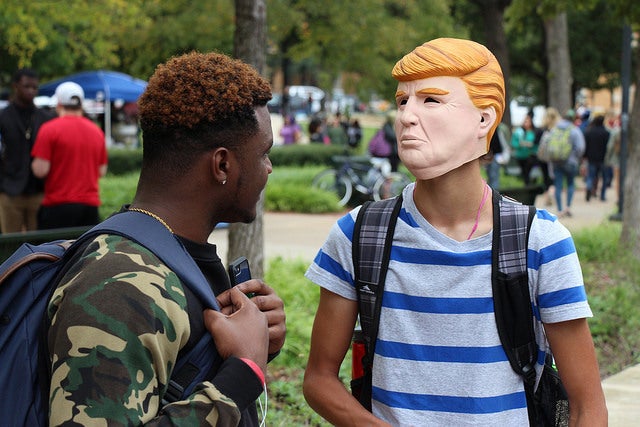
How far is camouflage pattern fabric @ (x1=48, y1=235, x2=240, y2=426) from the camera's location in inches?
67.4

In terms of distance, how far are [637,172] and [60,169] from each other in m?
5.74

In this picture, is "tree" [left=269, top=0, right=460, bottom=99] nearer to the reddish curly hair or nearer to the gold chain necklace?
the reddish curly hair

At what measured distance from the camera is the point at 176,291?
72.4 inches

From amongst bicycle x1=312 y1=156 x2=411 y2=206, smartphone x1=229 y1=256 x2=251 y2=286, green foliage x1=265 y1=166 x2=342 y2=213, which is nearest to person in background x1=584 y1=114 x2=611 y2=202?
bicycle x1=312 y1=156 x2=411 y2=206

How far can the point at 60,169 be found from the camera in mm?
7625

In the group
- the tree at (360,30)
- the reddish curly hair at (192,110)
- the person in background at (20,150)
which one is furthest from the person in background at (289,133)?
the reddish curly hair at (192,110)

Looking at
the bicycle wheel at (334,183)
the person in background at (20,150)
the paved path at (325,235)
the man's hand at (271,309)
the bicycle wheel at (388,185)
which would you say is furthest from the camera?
the bicycle wheel at (334,183)

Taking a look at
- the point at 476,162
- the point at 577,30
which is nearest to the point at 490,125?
the point at 476,162

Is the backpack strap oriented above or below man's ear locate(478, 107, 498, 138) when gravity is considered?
below

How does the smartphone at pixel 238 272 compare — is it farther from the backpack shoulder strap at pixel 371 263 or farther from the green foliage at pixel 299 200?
the green foliage at pixel 299 200

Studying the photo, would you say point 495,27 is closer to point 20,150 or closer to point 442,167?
point 20,150

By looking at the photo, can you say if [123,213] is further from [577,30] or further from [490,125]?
[577,30]

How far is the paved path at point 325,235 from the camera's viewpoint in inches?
211

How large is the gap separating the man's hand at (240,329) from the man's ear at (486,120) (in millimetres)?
812
